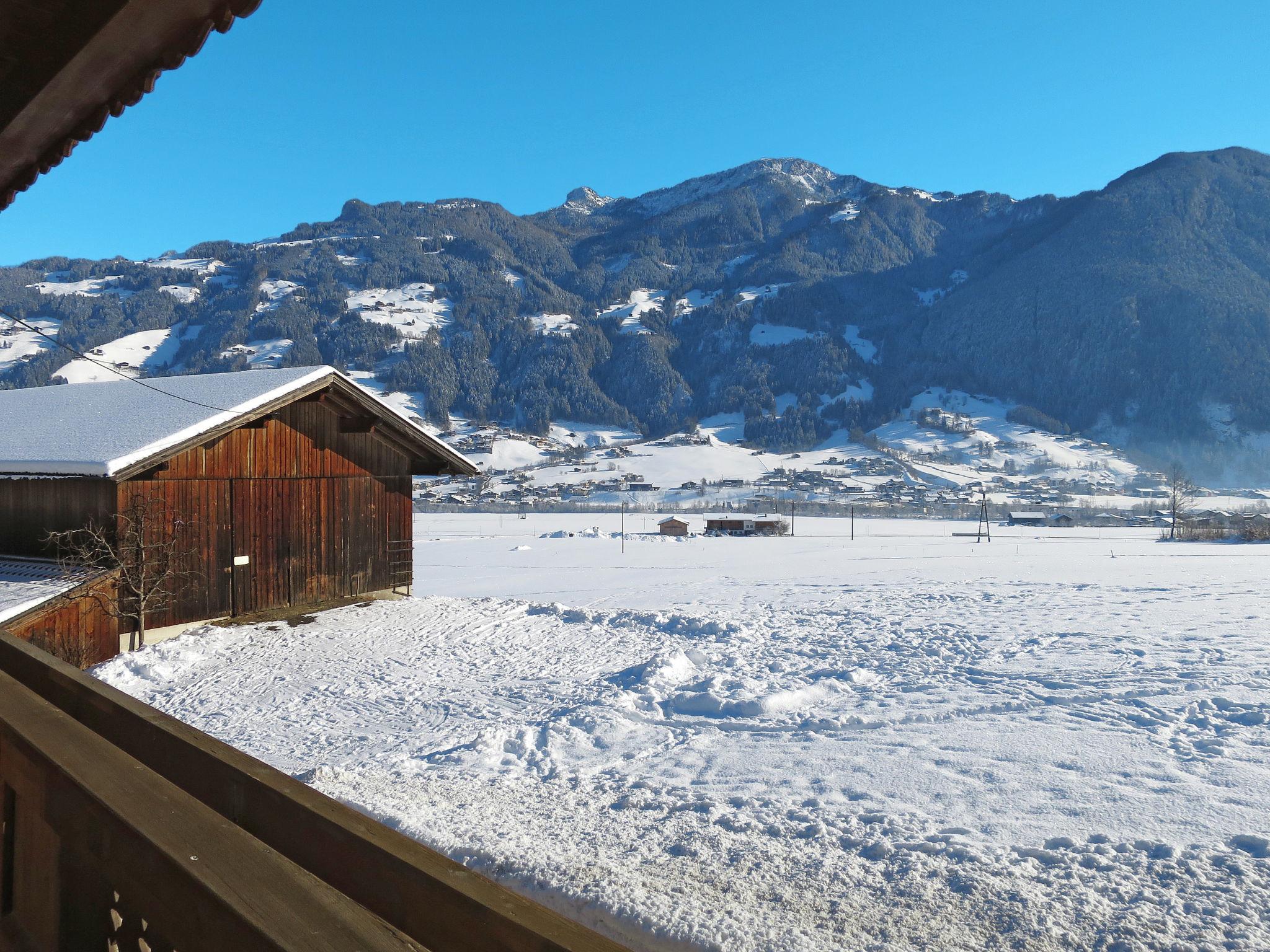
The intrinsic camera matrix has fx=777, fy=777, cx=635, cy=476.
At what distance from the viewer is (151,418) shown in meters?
13.0

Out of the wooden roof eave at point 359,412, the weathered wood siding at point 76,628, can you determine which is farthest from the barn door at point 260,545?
the weathered wood siding at point 76,628

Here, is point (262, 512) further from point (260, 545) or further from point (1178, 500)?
point (1178, 500)

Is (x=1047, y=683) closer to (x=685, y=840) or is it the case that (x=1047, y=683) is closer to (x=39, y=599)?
(x=685, y=840)

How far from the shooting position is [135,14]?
6.18 feet

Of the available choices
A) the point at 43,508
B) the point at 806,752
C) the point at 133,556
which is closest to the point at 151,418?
the point at 43,508

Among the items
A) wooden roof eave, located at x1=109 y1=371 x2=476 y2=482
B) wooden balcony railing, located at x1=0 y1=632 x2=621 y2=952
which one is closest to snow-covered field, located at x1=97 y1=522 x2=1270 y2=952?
wooden roof eave, located at x1=109 y1=371 x2=476 y2=482

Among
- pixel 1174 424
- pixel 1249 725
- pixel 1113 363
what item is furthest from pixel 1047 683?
pixel 1113 363

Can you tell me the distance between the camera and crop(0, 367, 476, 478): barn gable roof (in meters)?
11.3

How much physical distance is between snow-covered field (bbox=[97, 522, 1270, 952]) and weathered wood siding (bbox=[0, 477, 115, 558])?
244 centimetres

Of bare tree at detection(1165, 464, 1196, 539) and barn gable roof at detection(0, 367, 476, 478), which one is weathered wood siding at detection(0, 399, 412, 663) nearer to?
barn gable roof at detection(0, 367, 476, 478)

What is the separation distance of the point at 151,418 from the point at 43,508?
A: 2106 millimetres

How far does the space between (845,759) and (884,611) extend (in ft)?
30.8

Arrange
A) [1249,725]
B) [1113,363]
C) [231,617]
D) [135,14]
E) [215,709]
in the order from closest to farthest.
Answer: [135,14], [1249,725], [215,709], [231,617], [1113,363]

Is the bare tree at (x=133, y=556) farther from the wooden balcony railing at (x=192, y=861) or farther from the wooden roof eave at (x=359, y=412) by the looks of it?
the wooden balcony railing at (x=192, y=861)
